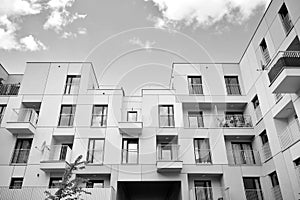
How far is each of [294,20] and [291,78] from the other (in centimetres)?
294

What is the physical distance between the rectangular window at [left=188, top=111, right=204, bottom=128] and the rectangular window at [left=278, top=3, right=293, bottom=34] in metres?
7.14

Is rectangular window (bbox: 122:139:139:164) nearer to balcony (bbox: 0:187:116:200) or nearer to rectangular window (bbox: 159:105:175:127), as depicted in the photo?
rectangular window (bbox: 159:105:175:127)

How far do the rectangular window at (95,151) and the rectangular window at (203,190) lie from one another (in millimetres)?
5679

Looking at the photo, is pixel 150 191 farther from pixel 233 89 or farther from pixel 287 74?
pixel 287 74

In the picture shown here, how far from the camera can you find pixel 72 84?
668 inches

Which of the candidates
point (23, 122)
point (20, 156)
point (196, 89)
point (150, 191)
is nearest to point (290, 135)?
point (196, 89)

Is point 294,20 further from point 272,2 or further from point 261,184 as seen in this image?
point 261,184

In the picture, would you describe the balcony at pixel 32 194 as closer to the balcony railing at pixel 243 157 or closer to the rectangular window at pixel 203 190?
the rectangular window at pixel 203 190

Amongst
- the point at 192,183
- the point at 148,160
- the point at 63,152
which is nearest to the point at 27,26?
the point at 63,152

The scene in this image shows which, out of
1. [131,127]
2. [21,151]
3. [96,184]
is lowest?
[96,184]

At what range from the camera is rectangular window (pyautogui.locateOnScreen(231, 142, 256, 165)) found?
48.1 feet

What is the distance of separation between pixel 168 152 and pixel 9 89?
11887mm

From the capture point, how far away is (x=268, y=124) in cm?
1323

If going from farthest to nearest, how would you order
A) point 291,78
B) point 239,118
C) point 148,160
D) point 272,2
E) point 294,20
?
point 239,118 < point 148,160 < point 272,2 < point 294,20 < point 291,78
